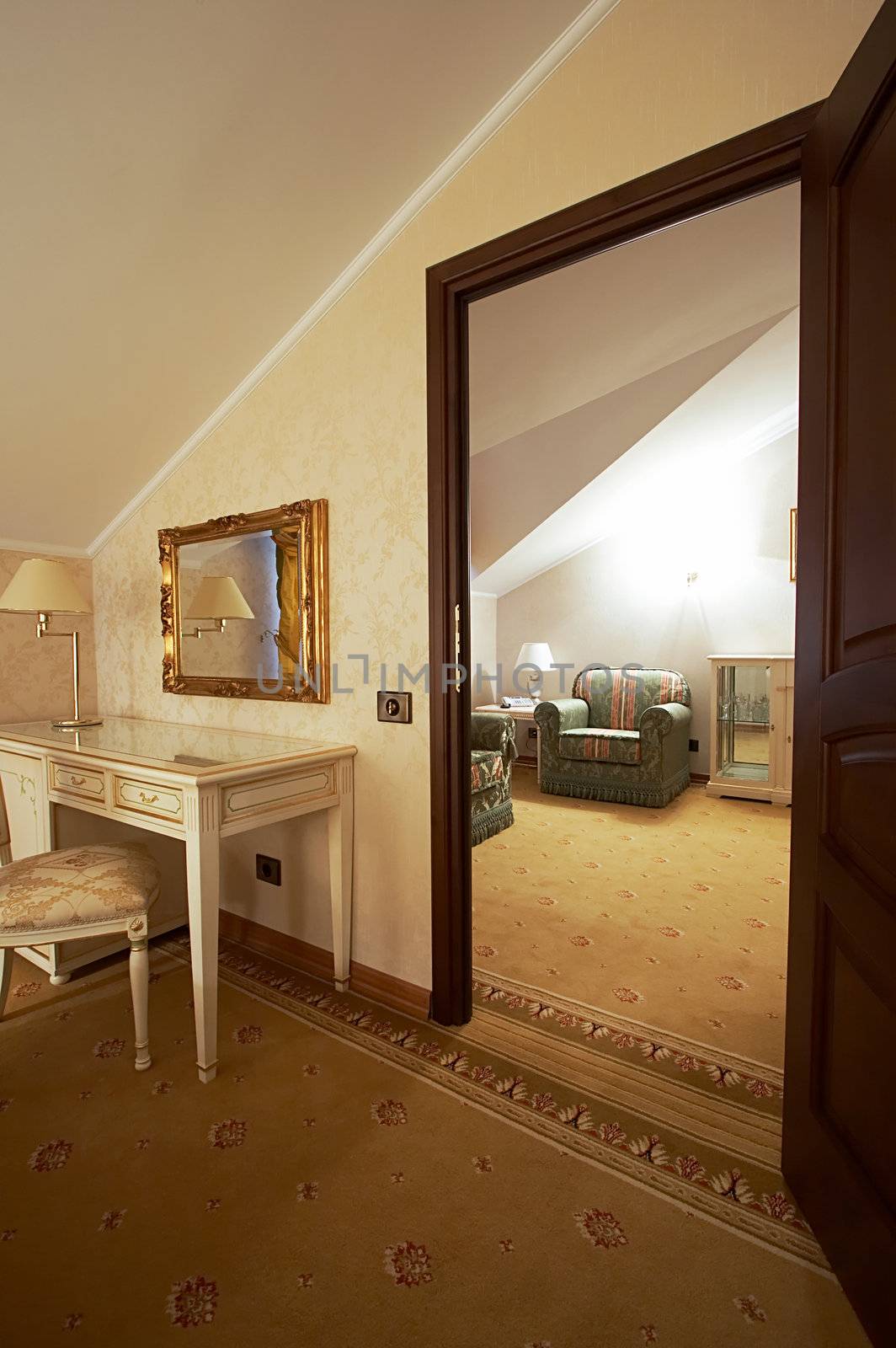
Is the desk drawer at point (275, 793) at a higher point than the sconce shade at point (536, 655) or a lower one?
lower

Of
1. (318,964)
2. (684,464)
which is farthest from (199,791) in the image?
(684,464)

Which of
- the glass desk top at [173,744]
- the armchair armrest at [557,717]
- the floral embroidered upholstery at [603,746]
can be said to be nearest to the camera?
the glass desk top at [173,744]

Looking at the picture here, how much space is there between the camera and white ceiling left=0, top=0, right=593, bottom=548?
4.59 ft

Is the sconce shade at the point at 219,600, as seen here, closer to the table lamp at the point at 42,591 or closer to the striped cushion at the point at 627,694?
the table lamp at the point at 42,591

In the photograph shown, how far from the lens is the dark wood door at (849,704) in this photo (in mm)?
1015

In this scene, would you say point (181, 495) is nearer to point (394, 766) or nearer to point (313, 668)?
point (313, 668)

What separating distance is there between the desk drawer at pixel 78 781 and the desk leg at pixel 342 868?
0.70 meters

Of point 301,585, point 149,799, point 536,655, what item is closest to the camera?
point 149,799

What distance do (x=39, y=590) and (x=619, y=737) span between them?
3.63 meters

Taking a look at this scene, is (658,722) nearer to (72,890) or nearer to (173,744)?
(173,744)

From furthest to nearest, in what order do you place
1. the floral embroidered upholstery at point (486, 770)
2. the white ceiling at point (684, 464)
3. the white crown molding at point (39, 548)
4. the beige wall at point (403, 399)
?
1. the white ceiling at point (684, 464)
2. the floral embroidered upholstery at point (486, 770)
3. the white crown molding at point (39, 548)
4. the beige wall at point (403, 399)

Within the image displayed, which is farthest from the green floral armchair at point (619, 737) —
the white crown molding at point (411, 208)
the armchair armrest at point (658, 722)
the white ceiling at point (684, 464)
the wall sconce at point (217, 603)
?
the white crown molding at point (411, 208)

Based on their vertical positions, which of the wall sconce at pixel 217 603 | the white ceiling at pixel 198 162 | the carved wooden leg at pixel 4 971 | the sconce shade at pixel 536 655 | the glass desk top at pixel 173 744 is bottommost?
the carved wooden leg at pixel 4 971

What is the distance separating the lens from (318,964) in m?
2.27
